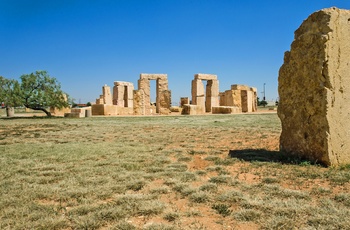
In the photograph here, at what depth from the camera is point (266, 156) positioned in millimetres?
5219

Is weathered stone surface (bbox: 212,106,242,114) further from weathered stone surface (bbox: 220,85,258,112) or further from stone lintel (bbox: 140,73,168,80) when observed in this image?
stone lintel (bbox: 140,73,168,80)

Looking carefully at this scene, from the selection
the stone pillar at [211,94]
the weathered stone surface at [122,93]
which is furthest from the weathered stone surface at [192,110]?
the weathered stone surface at [122,93]

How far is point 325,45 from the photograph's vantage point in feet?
14.1

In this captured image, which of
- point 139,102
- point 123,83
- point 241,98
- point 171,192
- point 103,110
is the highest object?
point 123,83

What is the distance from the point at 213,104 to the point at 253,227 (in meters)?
23.6

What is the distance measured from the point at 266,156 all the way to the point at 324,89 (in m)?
1.66

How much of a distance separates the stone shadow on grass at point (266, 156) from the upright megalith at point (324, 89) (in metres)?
0.18

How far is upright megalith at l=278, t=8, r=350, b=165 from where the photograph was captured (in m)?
4.30

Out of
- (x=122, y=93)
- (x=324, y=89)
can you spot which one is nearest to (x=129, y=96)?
(x=122, y=93)

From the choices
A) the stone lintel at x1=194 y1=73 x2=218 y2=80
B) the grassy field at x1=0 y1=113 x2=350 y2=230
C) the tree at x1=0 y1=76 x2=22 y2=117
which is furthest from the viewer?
the stone lintel at x1=194 y1=73 x2=218 y2=80

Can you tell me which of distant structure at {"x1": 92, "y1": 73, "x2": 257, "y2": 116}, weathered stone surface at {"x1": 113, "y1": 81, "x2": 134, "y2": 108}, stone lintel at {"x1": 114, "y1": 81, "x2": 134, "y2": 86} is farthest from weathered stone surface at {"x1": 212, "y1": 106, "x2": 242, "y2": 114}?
stone lintel at {"x1": 114, "y1": 81, "x2": 134, "y2": 86}

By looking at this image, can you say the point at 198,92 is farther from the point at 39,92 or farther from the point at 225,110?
the point at 39,92

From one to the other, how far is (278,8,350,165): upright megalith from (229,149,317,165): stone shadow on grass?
0.18 m

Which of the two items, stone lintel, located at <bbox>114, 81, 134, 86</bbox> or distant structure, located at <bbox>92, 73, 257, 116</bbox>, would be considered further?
stone lintel, located at <bbox>114, 81, 134, 86</bbox>
